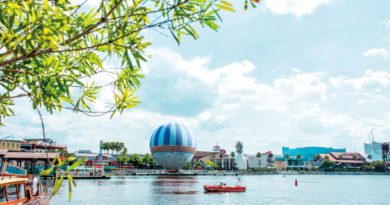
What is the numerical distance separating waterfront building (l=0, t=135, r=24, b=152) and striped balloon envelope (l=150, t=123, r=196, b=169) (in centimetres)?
4492

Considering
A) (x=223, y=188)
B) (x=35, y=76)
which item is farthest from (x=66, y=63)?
(x=223, y=188)

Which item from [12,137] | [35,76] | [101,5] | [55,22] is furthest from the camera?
[12,137]

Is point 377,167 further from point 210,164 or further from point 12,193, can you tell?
point 12,193

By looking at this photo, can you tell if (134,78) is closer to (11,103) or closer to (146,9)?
(146,9)

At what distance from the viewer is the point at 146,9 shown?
4391 mm

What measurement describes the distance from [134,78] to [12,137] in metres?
120

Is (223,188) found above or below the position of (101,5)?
below

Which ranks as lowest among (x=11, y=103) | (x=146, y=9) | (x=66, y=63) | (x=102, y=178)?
(x=102, y=178)

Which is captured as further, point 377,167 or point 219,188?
point 377,167

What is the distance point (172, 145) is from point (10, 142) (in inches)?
2021

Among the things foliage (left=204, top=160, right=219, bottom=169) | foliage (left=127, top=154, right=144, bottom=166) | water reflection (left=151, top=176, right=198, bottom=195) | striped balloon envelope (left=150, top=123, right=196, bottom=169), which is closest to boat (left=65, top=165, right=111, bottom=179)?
water reflection (left=151, top=176, right=198, bottom=195)

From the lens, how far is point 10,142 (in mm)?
110125

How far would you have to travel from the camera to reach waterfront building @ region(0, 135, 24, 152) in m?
107

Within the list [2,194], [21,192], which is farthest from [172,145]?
[2,194]
